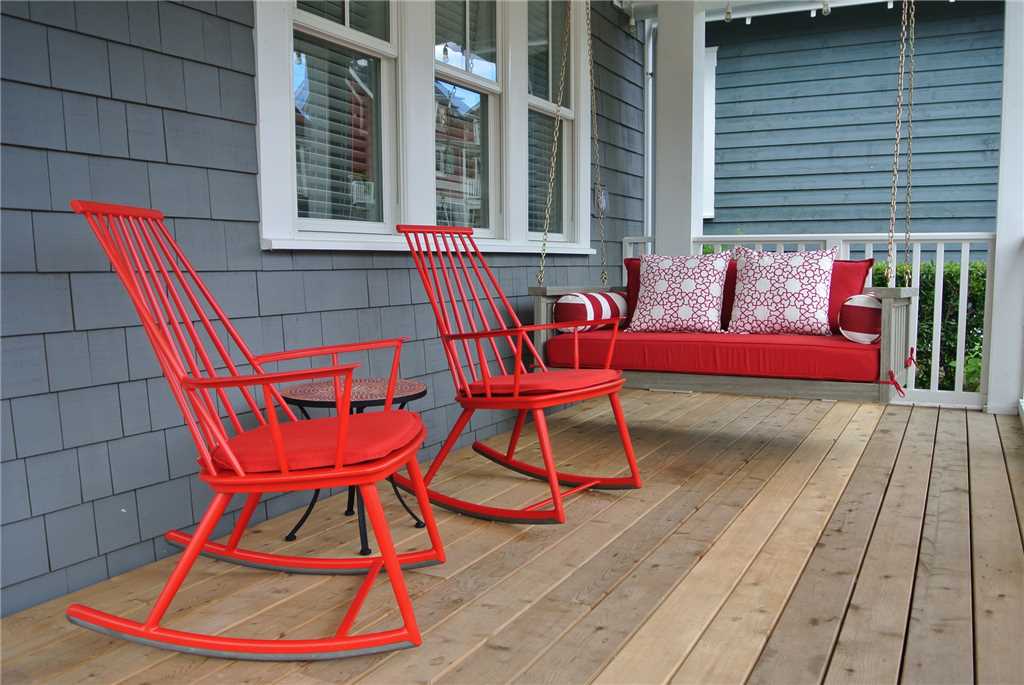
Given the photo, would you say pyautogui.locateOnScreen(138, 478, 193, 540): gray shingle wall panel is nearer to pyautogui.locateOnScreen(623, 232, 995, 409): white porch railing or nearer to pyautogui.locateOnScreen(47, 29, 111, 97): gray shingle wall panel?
pyautogui.locateOnScreen(47, 29, 111, 97): gray shingle wall panel

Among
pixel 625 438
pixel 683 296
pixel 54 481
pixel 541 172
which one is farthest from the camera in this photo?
pixel 541 172

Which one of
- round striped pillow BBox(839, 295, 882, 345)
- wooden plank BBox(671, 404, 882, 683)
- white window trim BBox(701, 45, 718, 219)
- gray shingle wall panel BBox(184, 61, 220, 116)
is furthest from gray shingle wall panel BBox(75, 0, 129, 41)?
white window trim BBox(701, 45, 718, 219)

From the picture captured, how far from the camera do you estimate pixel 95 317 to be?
230cm

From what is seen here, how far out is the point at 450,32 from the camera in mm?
3908

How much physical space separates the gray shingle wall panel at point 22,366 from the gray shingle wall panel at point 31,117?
20.1 inches

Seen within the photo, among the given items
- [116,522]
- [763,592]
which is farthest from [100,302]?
[763,592]

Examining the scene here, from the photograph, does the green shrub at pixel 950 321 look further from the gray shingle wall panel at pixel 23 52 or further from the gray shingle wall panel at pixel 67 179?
the gray shingle wall panel at pixel 23 52

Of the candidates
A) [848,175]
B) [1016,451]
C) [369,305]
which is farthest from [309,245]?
[848,175]

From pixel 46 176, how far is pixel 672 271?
9.69 feet

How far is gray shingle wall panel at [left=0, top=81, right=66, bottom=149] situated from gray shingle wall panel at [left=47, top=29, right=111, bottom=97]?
0.06 m

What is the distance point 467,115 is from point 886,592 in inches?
115

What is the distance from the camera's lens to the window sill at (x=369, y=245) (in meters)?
2.87

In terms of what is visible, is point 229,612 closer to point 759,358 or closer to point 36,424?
point 36,424

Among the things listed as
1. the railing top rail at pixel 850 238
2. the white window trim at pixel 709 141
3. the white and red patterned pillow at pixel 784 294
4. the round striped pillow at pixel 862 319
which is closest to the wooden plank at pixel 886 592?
the round striped pillow at pixel 862 319
